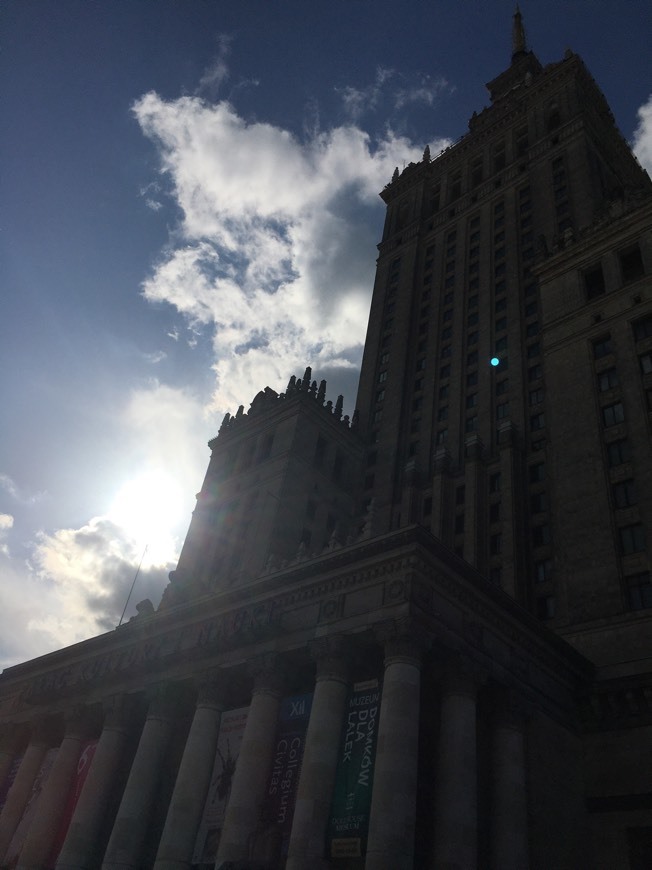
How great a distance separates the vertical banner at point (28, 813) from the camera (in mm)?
40781

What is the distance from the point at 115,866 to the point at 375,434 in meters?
49.2

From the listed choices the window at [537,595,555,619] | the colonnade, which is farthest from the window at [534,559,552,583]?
the colonnade

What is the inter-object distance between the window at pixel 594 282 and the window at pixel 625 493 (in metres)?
17.8

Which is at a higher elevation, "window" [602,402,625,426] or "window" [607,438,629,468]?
"window" [602,402,625,426]

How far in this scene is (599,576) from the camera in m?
40.7

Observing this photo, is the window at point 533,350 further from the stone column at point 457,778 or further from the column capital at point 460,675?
the stone column at point 457,778

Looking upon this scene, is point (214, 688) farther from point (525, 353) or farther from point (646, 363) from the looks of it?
point (525, 353)

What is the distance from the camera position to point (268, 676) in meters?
32.8

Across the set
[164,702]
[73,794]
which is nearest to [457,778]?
[164,702]

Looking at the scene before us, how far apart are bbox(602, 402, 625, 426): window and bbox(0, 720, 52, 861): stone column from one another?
42.1 meters

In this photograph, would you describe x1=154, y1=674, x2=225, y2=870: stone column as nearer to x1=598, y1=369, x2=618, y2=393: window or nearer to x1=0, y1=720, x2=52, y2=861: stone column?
x1=0, y1=720, x2=52, y2=861: stone column

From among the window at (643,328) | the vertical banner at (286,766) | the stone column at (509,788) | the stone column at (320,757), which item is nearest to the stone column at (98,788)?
the vertical banner at (286,766)

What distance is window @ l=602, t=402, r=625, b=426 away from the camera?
45900 millimetres

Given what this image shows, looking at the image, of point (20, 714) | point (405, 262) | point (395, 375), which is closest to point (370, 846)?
point (20, 714)
